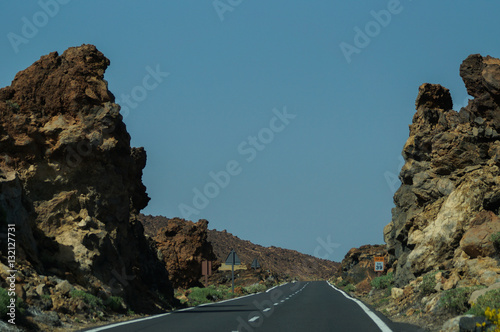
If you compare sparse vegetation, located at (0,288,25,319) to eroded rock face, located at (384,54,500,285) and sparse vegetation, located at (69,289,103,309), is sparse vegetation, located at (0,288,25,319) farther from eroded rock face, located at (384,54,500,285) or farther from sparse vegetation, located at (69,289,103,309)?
eroded rock face, located at (384,54,500,285)

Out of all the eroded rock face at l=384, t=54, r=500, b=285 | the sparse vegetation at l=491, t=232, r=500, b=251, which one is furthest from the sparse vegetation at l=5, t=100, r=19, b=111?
the sparse vegetation at l=491, t=232, r=500, b=251

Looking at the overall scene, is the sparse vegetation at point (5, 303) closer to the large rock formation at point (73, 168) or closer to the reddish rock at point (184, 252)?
the large rock formation at point (73, 168)

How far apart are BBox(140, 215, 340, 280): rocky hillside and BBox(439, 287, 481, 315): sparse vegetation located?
10888cm

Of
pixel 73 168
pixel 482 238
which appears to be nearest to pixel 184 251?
pixel 73 168

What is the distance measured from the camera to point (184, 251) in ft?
158

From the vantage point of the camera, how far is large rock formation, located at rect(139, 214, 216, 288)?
4750cm

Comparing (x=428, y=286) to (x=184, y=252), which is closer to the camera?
(x=428, y=286)

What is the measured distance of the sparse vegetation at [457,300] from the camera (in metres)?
13.5

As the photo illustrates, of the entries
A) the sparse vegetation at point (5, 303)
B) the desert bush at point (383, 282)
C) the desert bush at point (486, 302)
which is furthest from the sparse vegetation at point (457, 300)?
the desert bush at point (383, 282)

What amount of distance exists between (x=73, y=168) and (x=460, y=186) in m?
14.8

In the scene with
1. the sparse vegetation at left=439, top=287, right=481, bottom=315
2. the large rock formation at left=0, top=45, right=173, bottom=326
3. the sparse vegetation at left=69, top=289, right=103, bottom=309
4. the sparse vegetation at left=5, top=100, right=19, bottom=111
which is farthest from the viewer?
the sparse vegetation at left=5, top=100, right=19, bottom=111

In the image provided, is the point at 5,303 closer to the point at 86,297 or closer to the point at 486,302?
the point at 86,297

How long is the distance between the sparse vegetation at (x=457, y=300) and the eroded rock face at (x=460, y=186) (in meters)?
1.75

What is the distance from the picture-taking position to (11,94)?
70.2 feet
